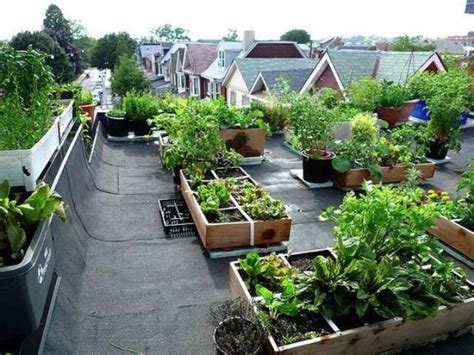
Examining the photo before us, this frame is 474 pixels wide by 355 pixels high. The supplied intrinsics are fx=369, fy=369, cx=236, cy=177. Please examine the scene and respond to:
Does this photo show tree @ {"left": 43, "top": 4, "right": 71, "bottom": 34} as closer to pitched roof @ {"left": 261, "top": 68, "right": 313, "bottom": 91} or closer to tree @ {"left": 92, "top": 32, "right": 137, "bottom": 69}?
tree @ {"left": 92, "top": 32, "right": 137, "bottom": 69}

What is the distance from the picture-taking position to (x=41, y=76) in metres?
3.20

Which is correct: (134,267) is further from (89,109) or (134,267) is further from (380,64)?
(380,64)

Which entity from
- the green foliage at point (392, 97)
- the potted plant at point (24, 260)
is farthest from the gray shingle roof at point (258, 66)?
the potted plant at point (24, 260)

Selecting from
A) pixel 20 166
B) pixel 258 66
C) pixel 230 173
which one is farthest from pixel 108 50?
pixel 20 166

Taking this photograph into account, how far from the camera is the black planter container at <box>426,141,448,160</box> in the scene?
633cm

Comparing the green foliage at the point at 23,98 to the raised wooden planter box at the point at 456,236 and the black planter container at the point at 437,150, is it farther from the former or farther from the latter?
the black planter container at the point at 437,150

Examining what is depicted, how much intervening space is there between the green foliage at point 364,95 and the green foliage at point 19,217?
7447 millimetres

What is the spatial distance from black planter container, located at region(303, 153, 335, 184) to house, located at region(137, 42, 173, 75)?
1611 inches

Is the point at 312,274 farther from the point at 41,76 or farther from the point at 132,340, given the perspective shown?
the point at 41,76

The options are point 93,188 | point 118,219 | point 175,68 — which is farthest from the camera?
point 175,68

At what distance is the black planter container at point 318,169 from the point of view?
522 centimetres

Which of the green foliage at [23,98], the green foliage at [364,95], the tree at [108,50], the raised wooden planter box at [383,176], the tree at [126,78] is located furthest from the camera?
the tree at [108,50]

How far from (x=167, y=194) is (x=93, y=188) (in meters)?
0.91

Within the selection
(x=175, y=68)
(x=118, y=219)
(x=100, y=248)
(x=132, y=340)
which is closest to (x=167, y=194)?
(x=118, y=219)
